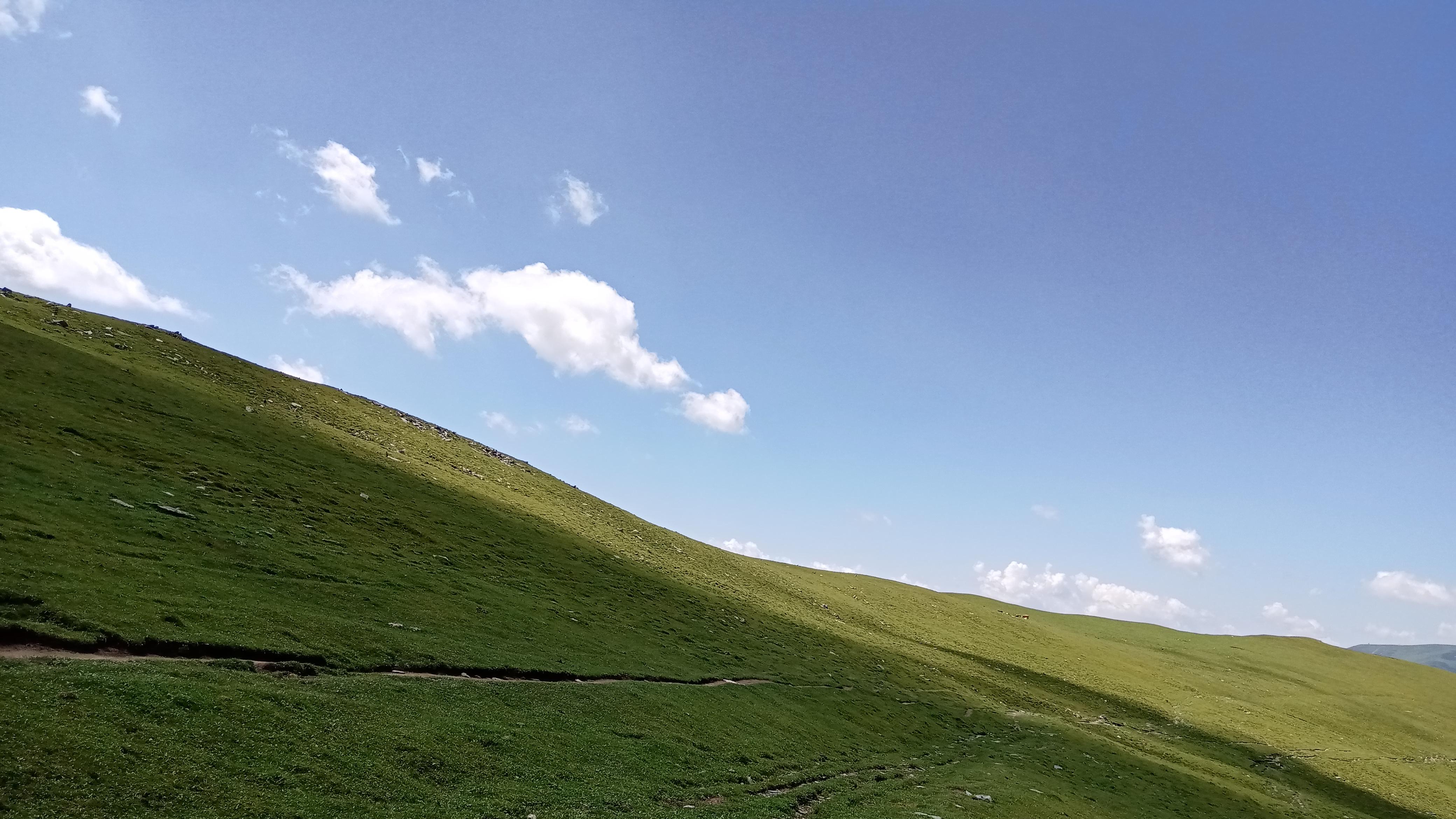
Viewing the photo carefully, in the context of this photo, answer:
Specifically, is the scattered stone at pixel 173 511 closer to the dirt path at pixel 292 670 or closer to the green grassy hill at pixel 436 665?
the green grassy hill at pixel 436 665

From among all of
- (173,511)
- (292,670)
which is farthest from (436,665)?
(173,511)

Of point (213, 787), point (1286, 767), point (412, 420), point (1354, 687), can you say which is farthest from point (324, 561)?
point (1354, 687)

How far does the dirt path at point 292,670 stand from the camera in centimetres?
1875

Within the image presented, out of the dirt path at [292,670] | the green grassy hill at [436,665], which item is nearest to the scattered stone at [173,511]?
the green grassy hill at [436,665]

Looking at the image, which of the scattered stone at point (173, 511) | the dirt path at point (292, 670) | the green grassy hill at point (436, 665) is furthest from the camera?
the scattered stone at point (173, 511)

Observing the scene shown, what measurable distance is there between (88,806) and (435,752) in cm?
931

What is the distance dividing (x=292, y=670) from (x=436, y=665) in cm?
644

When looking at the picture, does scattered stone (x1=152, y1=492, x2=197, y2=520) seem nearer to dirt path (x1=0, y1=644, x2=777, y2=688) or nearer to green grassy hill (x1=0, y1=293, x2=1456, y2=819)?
green grassy hill (x1=0, y1=293, x2=1456, y2=819)

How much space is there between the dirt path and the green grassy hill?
21 cm

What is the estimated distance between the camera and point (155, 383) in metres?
54.9

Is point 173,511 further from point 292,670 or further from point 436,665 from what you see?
point 436,665

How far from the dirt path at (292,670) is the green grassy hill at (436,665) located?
21cm

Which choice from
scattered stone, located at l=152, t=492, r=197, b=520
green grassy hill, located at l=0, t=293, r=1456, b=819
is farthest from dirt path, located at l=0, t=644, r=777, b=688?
scattered stone, located at l=152, t=492, r=197, b=520

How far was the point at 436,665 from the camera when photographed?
29562 millimetres
